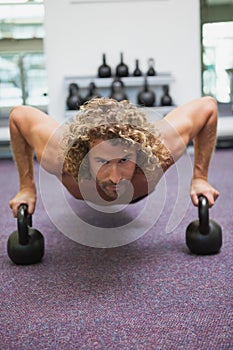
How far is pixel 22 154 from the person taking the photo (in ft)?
6.56

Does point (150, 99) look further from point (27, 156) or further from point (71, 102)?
point (27, 156)

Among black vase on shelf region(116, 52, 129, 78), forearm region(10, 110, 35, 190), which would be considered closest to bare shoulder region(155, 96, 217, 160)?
forearm region(10, 110, 35, 190)

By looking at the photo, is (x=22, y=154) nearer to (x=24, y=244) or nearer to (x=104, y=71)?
(x=24, y=244)

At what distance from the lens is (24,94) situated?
528 centimetres

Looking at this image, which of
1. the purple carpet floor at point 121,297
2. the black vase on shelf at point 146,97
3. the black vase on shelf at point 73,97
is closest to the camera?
A: the purple carpet floor at point 121,297

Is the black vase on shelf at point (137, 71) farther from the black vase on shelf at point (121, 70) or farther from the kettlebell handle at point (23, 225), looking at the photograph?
the kettlebell handle at point (23, 225)

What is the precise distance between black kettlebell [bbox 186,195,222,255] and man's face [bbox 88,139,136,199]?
359mm

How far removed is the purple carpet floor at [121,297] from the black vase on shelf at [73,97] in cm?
250

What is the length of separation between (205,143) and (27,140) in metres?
0.74

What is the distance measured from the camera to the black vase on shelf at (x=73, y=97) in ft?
15.0

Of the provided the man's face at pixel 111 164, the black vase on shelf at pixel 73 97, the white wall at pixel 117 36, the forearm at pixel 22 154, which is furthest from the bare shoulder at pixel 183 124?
the white wall at pixel 117 36

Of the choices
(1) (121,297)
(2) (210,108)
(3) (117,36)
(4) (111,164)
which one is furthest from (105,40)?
(1) (121,297)

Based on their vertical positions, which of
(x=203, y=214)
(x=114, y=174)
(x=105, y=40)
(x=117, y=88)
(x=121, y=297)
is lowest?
(x=121, y=297)

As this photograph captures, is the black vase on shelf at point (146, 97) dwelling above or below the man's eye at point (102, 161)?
above
